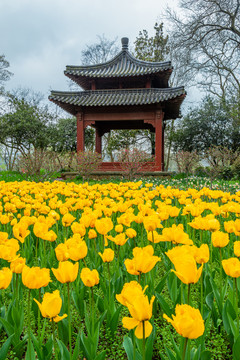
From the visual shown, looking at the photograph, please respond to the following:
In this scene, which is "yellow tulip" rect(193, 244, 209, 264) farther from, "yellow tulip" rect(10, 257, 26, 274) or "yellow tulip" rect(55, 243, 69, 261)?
"yellow tulip" rect(10, 257, 26, 274)

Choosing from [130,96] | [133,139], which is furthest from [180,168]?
[133,139]

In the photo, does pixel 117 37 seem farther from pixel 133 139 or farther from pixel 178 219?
pixel 178 219

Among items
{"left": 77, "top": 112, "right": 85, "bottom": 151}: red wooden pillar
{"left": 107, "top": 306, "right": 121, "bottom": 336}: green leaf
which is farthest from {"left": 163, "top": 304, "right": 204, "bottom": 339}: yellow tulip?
{"left": 77, "top": 112, "right": 85, "bottom": 151}: red wooden pillar

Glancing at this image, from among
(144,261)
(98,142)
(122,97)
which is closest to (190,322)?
(144,261)

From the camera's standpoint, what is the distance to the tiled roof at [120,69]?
15.3 meters

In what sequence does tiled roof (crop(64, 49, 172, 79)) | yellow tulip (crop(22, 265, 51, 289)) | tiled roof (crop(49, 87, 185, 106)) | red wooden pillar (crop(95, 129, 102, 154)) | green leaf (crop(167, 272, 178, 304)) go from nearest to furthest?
yellow tulip (crop(22, 265, 51, 289))
green leaf (crop(167, 272, 178, 304))
tiled roof (crop(49, 87, 185, 106))
tiled roof (crop(64, 49, 172, 79))
red wooden pillar (crop(95, 129, 102, 154))

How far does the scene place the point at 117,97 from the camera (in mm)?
14852

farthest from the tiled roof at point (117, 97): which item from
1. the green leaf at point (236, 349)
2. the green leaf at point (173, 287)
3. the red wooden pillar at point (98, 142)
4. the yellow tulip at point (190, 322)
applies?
the yellow tulip at point (190, 322)

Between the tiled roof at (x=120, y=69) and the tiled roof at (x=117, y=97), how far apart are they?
895 mm

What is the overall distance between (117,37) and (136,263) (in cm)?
2959

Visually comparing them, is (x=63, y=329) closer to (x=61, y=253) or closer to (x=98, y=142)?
(x=61, y=253)

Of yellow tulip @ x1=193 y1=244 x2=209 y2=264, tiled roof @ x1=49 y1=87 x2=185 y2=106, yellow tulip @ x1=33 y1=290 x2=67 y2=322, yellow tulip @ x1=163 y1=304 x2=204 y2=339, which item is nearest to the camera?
yellow tulip @ x1=163 y1=304 x2=204 y2=339

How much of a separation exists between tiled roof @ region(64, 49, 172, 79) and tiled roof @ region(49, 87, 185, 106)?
2.94 ft

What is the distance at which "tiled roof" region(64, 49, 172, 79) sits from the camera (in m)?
15.3
